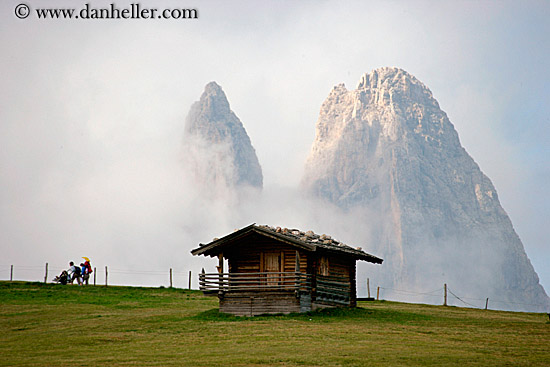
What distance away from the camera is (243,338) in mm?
30969

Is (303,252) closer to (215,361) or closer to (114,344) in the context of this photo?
(114,344)

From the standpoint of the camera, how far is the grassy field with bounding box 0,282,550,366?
982 inches

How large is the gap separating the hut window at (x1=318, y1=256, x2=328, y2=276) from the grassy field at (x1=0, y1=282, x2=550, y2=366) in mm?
2501

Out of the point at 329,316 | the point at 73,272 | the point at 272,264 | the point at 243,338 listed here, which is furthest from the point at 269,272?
the point at 73,272

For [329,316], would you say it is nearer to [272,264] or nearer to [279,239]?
[272,264]

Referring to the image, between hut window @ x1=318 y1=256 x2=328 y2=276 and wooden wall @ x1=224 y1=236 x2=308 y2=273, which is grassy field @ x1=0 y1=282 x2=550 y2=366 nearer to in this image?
hut window @ x1=318 y1=256 x2=328 y2=276

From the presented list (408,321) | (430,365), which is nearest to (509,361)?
(430,365)

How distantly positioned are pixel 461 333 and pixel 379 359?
10.9m

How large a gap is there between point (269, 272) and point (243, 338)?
32.8ft

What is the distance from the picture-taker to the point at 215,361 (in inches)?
963

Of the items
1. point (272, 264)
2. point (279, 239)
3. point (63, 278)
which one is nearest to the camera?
point (279, 239)

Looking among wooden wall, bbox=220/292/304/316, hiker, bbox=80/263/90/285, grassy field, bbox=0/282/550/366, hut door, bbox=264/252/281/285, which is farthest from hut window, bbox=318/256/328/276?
hiker, bbox=80/263/90/285

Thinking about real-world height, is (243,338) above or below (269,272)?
below

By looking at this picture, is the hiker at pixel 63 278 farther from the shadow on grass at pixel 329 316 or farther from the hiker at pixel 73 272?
the shadow on grass at pixel 329 316
